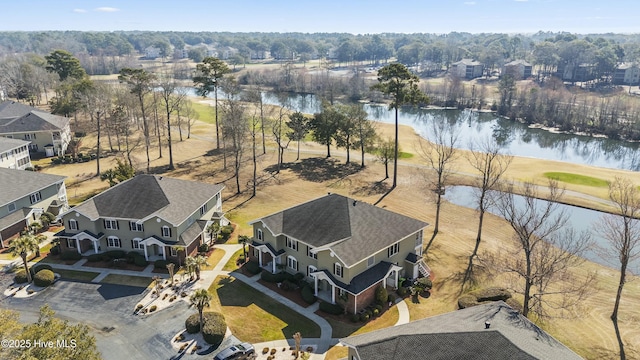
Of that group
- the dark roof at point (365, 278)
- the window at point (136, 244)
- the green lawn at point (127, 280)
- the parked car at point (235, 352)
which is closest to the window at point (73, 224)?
the window at point (136, 244)

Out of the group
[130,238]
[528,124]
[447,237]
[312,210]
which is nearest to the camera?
[312,210]

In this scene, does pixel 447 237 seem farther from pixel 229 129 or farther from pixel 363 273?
pixel 229 129

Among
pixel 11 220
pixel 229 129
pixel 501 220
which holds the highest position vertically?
pixel 229 129

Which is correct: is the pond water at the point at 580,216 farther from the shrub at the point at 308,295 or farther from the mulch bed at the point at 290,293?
the mulch bed at the point at 290,293

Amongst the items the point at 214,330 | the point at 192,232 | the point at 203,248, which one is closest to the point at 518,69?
the point at 203,248

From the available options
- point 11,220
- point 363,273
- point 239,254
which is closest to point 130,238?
point 239,254
